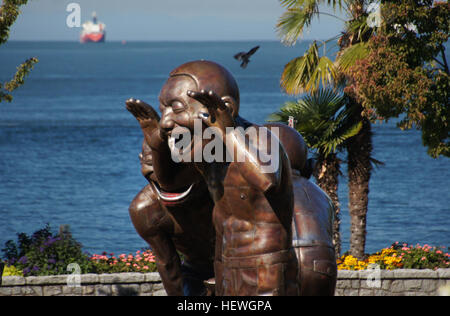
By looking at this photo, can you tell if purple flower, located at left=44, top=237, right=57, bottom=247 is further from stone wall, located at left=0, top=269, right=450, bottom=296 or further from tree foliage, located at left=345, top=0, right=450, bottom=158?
tree foliage, located at left=345, top=0, right=450, bottom=158

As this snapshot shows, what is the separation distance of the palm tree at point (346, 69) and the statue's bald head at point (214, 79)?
7.35 m

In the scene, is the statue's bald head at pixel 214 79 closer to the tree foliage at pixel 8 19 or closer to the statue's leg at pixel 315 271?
the statue's leg at pixel 315 271

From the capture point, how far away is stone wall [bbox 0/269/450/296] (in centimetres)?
1041

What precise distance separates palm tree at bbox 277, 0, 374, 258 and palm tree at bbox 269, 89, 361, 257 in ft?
0.64

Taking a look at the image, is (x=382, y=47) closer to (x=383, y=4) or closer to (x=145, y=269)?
(x=383, y=4)

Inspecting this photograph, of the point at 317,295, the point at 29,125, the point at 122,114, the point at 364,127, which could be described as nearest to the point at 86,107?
the point at 122,114

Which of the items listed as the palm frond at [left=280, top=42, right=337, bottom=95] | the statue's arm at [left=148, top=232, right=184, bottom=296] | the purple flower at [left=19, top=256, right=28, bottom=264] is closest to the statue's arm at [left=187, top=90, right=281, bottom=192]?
the statue's arm at [left=148, top=232, right=184, bottom=296]

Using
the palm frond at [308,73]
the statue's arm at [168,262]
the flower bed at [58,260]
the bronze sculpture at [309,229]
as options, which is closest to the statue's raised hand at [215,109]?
the bronze sculpture at [309,229]

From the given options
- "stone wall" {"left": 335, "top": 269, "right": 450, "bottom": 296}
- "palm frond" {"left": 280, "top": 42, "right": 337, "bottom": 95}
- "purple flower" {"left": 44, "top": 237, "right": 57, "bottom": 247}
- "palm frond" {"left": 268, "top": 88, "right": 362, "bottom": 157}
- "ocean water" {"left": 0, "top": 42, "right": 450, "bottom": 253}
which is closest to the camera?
"stone wall" {"left": 335, "top": 269, "right": 450, "bottom": 296}

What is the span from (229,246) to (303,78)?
26.8 feet

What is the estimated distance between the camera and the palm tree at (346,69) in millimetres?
12041

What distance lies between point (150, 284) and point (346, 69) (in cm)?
442

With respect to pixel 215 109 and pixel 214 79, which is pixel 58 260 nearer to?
pixel 214 79

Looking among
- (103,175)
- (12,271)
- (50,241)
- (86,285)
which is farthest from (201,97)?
(103,175)
